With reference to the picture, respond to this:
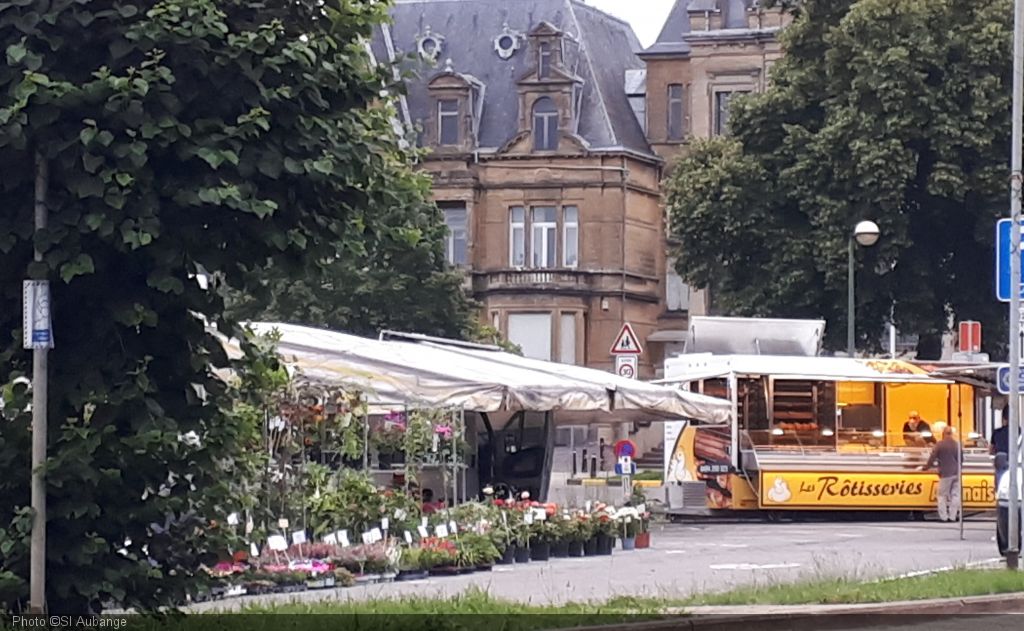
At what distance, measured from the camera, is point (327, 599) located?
17516mm

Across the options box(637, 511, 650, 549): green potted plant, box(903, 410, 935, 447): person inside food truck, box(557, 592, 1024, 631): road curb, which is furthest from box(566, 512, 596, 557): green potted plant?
box(903, 410, 935, 447): person inside food truck

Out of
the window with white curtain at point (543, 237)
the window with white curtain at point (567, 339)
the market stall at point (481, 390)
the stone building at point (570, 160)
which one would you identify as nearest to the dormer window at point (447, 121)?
the stone building at point (570, 160)

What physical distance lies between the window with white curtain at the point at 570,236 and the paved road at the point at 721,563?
144ft

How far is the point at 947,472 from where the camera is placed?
126ft

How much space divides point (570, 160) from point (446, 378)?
5632cm

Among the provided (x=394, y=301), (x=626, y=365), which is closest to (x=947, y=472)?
(x=626, y=365)

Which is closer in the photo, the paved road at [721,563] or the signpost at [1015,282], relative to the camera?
the paved road at [721,563]

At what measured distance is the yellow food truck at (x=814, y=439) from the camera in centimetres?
3928

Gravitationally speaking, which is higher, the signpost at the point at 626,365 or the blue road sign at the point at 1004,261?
the blue road sign at the point at 1004,261

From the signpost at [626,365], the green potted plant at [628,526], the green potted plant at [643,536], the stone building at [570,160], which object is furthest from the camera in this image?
the stone building at [570,160]

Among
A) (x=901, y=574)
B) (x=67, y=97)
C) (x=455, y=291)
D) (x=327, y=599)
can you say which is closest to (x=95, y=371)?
(x=67, y=97)

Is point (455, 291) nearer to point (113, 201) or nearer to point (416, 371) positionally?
point (416, 371)

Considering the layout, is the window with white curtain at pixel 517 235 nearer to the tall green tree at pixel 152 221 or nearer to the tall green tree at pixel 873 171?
the tall green tree at pixel 873 171

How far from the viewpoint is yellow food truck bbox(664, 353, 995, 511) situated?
1547 inches
